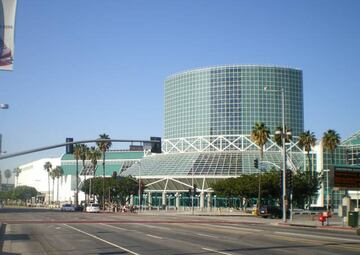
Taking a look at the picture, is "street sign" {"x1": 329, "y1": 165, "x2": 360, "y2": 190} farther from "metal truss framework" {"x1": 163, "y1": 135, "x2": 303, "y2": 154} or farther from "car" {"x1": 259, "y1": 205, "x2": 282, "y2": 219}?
"metal truss framework" {"x1": 163, "y1": 135, "x2": 303, "y2": 154}

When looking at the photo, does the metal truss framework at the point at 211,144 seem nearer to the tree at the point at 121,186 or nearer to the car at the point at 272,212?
the tree at the point at 121,186

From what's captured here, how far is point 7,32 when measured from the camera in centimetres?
1817

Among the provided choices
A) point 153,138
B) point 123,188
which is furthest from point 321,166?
point 153,138

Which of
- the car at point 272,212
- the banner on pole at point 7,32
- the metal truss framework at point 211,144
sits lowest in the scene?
the car at point 272,212

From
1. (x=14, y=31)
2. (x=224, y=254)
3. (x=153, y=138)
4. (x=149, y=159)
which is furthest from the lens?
(x=149, y=159)

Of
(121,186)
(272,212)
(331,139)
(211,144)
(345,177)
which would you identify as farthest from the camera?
(211,144)

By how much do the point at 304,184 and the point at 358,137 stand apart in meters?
30.7

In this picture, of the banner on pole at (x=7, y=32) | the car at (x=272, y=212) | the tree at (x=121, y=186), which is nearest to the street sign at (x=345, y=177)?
the car at (x=272, y=212)

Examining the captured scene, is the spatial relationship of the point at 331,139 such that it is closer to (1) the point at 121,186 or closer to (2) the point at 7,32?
(1) the point at 121,186

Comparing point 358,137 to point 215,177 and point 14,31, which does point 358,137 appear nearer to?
point 215,177

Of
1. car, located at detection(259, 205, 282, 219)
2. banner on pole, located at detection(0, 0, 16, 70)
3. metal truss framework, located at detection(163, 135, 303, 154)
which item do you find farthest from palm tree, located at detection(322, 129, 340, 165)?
banner on pole, located at detection(0, 0, 16, 70)

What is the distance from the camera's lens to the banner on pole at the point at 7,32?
18000 mm

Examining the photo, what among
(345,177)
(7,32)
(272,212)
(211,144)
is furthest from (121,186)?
(7,32)

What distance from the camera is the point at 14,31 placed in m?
18.3
